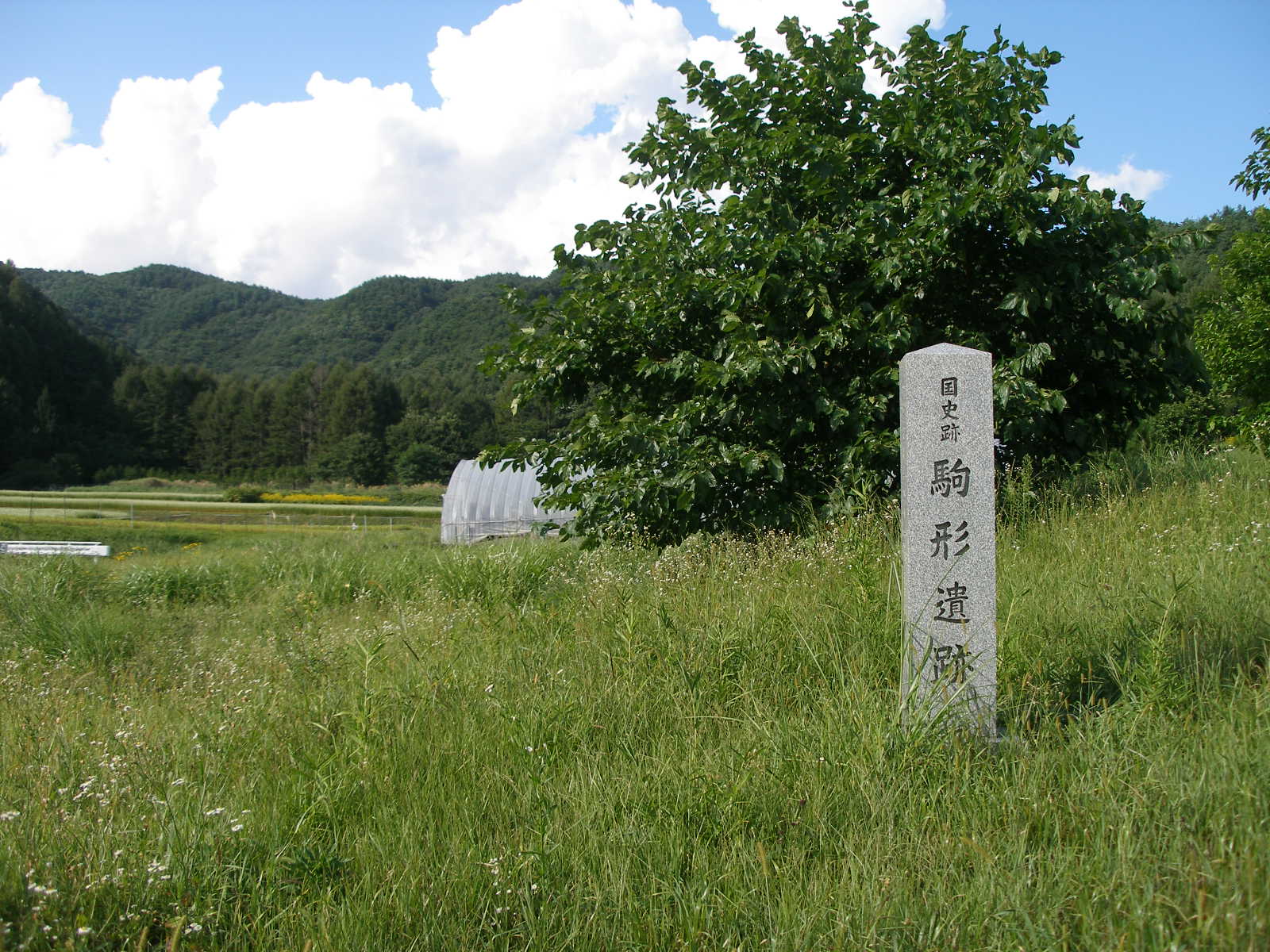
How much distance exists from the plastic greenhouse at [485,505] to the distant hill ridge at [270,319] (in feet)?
299

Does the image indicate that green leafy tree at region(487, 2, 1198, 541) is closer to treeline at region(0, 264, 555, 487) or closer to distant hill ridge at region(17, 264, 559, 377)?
treeline at region(0, 264, 555, 487)

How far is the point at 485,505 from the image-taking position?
29.5 metres

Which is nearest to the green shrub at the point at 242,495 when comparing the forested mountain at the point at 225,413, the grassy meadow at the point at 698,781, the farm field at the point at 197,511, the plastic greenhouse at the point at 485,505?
the farm field at the point at 197,511

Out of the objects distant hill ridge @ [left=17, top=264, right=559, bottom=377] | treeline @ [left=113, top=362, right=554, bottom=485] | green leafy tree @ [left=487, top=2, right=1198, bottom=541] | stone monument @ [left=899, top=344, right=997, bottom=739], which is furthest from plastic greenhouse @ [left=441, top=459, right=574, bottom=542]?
distant hill ridge @ [left=17, top=264, right=559, bottom=377]

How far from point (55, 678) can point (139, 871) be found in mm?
4256

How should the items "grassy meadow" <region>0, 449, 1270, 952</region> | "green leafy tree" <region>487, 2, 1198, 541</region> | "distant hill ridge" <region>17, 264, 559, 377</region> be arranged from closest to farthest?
"grassy meadow" <region>0, 449, 1270, 952</region>, "green leafy tree" <region>487, 2, 1198, 541</region>, "distant hill ridge" <region>17, 264, 559, 377</region>

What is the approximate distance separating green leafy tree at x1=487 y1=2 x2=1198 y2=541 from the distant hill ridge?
371 feet

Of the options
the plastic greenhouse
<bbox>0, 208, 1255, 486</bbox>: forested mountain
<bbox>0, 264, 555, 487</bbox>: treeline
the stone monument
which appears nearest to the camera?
the stone monument

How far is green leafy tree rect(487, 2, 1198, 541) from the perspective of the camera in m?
6.82

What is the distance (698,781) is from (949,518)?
1.50 m

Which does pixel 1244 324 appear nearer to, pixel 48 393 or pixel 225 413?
pixel 48 393

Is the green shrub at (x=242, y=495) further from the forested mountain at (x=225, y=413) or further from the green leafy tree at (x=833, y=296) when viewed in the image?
the green leafy tree at (x=833, y=296)

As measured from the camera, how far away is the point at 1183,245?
6840 mm

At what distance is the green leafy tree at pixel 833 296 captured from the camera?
682 cm
